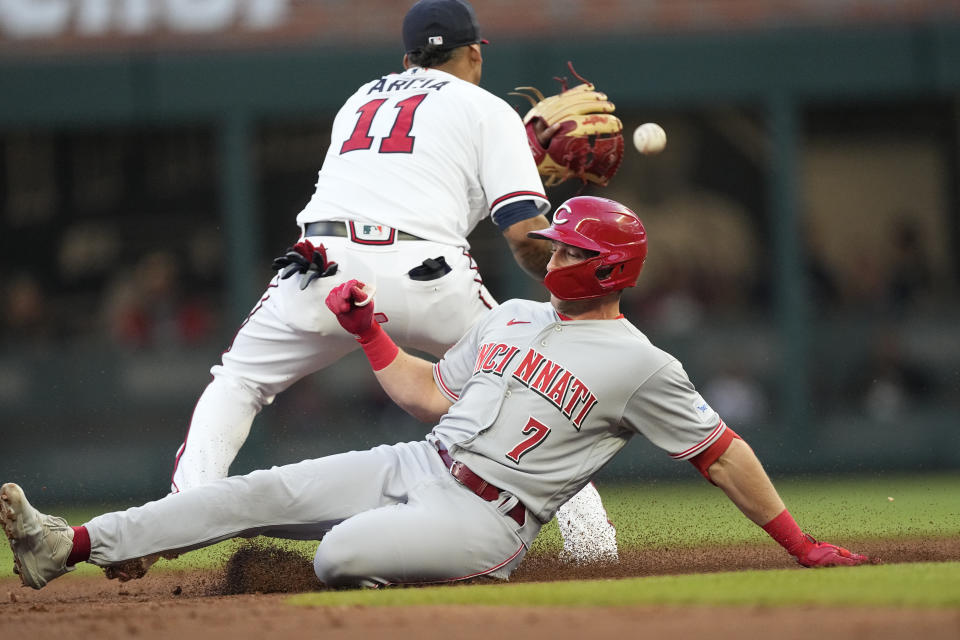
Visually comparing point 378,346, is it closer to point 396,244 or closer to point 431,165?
point 396,244

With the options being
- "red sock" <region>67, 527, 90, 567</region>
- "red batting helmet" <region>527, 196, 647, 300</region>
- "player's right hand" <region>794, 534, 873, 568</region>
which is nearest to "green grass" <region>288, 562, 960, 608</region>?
"player's right hand" <region>794, 534, 873, 568</region>

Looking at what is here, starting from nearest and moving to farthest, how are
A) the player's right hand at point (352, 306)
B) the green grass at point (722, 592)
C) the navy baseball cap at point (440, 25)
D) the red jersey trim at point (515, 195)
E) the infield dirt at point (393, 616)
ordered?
the infield dirt at point (393, 616) → the green grass at point (722, 592) → the player's right hand at point (352, 306) → the red jersey trim at point (515, 195) → the navy baseball cap at point (440, 25)

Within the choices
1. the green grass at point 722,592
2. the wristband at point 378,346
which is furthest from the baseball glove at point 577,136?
the green grass at point 722,592

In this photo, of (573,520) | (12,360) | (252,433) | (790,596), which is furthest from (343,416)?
(790,596)

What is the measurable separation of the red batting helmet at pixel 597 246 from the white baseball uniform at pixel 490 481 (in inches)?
4.8

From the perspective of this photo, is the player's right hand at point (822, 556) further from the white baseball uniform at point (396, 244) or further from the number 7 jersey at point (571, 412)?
the white baseball uniform at point (396, 244)

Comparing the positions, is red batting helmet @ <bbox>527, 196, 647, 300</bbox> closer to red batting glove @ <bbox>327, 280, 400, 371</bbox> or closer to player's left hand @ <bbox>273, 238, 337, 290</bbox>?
red batting glove @ <bbox>327, 280, 400, 371</bbox>

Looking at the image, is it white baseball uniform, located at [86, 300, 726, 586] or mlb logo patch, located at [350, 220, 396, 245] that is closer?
white baseball uniform, located at [86, 300, 726, 586]

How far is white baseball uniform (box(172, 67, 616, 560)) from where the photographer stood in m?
4.41

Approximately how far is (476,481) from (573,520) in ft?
2.53

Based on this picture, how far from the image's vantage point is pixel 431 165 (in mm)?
4539

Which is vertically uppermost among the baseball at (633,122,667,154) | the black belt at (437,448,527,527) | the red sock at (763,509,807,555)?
the baseball at (633,122,667,154)

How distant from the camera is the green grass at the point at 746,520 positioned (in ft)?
18.6

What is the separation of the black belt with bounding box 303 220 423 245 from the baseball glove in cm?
88
